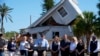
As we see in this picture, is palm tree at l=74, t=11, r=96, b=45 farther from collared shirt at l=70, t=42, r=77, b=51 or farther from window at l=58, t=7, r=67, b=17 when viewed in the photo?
collared shirt at l=70, t=42, r=77, b=51

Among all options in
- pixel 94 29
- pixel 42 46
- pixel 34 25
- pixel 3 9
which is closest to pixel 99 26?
pixel 94 29

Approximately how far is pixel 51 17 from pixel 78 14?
221 inches

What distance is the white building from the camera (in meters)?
48.8

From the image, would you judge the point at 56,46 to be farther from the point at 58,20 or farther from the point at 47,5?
the point at 47,5

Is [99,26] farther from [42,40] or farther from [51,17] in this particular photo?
[42,40]

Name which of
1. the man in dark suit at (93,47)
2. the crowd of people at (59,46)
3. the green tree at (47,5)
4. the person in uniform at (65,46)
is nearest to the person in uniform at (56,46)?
the crowd of people at (59,46)

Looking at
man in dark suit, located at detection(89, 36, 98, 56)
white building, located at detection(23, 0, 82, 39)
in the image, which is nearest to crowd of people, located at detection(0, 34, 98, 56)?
man in dark suit, located at detection(89, 36, 98, 56)

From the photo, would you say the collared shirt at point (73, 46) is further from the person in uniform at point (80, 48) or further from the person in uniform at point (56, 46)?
the person in uniform at point (56, 46)

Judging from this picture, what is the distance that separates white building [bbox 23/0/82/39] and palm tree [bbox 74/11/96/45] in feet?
11.5

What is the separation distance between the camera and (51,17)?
50969mm

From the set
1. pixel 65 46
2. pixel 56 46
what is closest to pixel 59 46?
pixel 56 46

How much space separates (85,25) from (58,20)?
7.34 meters

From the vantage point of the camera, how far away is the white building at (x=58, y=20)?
48.8m

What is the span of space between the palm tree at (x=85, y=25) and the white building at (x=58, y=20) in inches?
138
